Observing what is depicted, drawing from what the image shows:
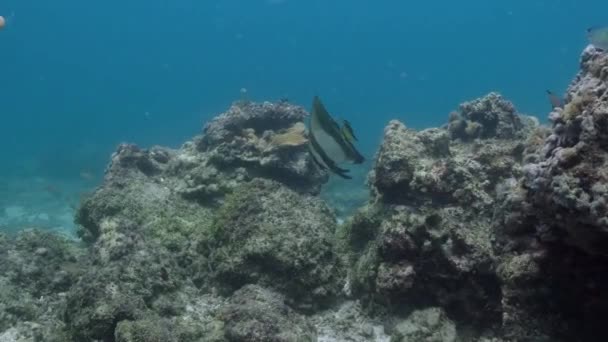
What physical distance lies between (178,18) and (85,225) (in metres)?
153

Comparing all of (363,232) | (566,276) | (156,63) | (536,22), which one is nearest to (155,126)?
(363,232)

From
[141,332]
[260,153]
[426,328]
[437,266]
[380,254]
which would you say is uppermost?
[260,153]

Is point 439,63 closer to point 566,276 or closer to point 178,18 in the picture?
point 178,18

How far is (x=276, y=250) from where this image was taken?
6242mm

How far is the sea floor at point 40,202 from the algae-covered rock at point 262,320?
33.6 feet

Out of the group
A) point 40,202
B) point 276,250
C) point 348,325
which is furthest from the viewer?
point 40,202

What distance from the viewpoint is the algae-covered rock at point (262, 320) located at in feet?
16.8

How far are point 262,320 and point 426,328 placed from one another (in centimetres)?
170

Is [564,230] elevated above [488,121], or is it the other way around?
[488,121]

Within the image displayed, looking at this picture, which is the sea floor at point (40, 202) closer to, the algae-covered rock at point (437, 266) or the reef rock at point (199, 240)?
the reef rock at point (199, 240)

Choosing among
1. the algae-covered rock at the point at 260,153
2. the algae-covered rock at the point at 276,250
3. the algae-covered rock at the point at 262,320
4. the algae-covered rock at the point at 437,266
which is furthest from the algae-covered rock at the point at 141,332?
the algae-covered rock at the point at 260,153

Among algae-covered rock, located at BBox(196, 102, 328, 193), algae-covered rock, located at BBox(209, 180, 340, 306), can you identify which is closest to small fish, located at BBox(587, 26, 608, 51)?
algae-covered rock, located at BBox(209, 180, 340, 306)

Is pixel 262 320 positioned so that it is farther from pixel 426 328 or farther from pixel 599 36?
pixel 599 36

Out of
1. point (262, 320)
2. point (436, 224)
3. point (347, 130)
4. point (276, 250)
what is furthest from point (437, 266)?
point (276, 250)
